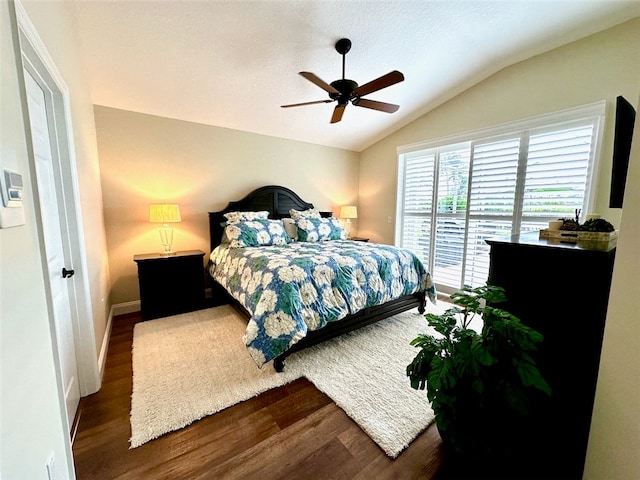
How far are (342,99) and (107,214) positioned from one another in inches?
114

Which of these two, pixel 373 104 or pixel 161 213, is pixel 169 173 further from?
pixel 373 104

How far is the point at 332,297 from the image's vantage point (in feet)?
7.25

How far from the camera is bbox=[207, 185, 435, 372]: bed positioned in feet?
6.29

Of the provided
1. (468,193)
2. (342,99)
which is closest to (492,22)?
(342,99)

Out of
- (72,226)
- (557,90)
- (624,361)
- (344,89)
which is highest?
(557,90)

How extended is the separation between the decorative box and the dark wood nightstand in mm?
3202

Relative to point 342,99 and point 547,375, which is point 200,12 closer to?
point 342,99

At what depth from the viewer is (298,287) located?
203cm

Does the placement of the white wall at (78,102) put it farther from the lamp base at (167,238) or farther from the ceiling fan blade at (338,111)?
the ceiling fan blade at (338,111)

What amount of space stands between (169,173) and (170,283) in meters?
1.39

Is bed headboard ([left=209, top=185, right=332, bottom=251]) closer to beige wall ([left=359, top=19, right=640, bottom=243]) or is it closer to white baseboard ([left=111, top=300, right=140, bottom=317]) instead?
white baseboard ([left=111, top=300, right=140, bottom=317])

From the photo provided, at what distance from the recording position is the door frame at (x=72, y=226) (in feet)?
5.06

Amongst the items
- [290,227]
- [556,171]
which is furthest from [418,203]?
[290,227]

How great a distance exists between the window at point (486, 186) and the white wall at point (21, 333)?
3.90 meters
